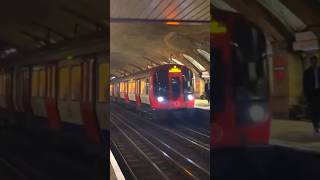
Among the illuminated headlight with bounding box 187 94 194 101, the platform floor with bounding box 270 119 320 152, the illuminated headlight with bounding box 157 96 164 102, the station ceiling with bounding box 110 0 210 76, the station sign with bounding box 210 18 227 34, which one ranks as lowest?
the platform floor with bounding box 270 119 320 152

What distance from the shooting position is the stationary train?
1228 mm

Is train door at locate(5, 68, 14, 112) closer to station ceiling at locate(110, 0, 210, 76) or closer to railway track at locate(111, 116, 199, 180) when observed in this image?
station ceiling at locate(110, 0, 210, 76)

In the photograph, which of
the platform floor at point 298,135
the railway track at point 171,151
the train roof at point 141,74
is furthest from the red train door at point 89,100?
the railway track at point 171,151

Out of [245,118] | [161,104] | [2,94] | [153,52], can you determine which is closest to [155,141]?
[161,104]

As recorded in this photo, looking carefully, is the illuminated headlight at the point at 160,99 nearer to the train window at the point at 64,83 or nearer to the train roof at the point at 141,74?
the train roof at the point at 141,74

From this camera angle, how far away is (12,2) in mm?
1136

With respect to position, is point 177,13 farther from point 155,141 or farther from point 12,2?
point 155,141

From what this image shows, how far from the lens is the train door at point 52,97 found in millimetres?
1239

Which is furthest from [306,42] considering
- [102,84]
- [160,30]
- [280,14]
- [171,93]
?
[171,93]

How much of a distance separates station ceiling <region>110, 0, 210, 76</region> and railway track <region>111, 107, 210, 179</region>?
Answer: 0.89 metres

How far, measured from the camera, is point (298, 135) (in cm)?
154

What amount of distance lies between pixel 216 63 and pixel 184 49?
110cm

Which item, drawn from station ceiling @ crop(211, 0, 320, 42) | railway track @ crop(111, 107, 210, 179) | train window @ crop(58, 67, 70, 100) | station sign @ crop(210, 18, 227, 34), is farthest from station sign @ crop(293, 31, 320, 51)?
railway track @ crop(111, 107, 210, 179)

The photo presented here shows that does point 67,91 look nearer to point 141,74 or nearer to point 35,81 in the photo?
point 35,81
